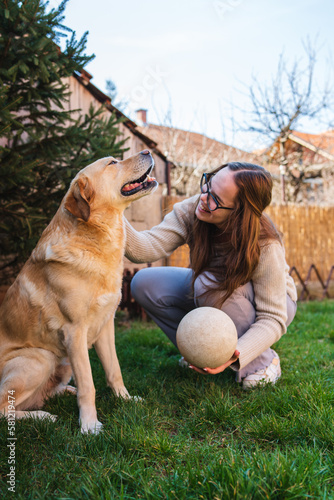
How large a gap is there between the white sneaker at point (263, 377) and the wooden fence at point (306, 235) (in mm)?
6670

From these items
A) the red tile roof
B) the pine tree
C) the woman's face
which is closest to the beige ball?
the woman's face

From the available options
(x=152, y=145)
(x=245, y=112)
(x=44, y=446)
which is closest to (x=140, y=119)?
(x=245, y=112)

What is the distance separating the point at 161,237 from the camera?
125 inches

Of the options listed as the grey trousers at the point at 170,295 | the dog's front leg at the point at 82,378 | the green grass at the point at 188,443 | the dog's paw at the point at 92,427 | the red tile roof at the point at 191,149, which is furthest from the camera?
the red tile roof at the point at 191,149

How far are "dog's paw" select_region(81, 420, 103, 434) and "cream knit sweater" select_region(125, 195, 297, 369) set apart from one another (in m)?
0.95

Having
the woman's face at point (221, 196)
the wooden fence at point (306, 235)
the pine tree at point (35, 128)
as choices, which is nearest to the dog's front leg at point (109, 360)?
the woman's face at point (221, 196)

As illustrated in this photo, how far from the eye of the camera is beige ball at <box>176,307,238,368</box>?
2.38 metres

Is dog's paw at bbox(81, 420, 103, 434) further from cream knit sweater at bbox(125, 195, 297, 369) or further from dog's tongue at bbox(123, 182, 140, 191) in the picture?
dog's tongue at bbox(123, 182, 140, 191)

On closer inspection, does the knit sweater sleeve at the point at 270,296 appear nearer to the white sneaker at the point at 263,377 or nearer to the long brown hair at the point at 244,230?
the long brown hair at the point at 244,230

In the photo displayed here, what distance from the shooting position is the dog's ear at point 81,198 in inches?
95.6

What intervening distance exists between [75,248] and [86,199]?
311 millimetres

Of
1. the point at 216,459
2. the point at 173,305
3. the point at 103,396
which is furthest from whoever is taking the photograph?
the point at 173,305

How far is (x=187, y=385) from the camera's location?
2734 mm

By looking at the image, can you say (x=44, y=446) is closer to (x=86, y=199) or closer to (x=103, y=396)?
(x=103, y=396)
